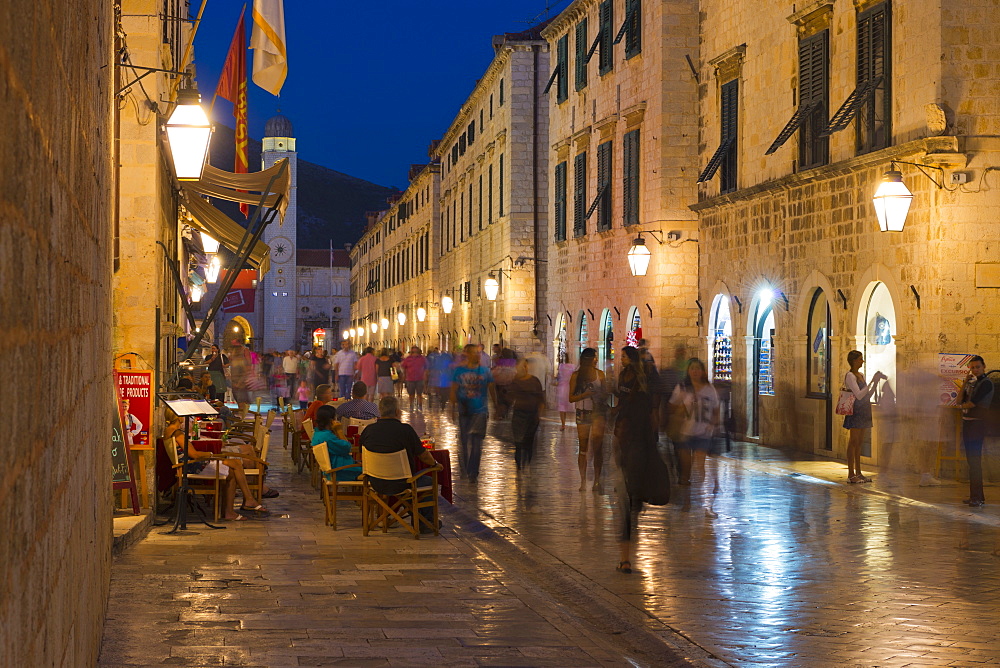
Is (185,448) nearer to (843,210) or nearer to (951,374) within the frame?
(951,374)

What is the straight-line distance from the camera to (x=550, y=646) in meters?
7.46

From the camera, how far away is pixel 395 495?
12.3 meters

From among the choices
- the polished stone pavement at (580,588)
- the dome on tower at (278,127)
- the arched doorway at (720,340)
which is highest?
the dome on tower at (278,127)

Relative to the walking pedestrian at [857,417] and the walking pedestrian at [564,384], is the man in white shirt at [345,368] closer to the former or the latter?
the walking pedestrian at [564,384]

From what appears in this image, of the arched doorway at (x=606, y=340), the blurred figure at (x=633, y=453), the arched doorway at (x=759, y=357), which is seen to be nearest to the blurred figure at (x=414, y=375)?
the arched doorway at (x=606, y=340)

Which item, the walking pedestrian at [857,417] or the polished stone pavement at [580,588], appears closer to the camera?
the polished stone pavement at [580,588]

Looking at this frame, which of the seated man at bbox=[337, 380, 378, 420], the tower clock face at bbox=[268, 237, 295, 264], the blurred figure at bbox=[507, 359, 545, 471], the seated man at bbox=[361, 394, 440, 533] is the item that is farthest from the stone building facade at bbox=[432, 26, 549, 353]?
the tower clock face at bbox=[268, 237, 295, 264]

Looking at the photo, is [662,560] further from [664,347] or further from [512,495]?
[664,347]

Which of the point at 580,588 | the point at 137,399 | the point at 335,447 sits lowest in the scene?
the point at 580,588

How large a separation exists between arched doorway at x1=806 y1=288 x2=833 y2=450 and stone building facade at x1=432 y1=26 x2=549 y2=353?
17.7m

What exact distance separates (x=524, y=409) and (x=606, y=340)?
52.4ft

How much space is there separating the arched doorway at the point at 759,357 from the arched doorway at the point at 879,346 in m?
3.61

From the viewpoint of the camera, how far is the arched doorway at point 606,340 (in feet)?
99.7

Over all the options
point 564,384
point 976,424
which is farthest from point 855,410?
point 564,384
